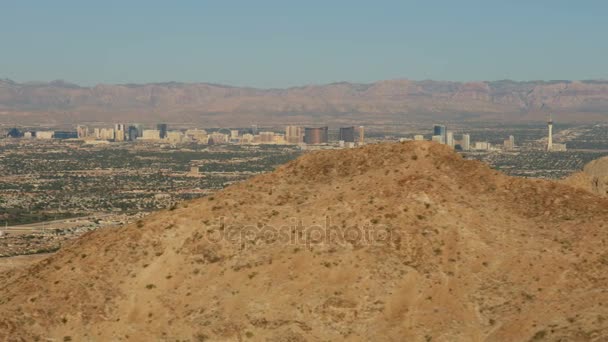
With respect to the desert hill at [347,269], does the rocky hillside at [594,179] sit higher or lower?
higher

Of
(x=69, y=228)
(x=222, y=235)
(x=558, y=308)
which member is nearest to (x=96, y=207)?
(x=69, y=228)

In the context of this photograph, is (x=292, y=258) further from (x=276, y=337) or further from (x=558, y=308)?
(x=558, y=308)

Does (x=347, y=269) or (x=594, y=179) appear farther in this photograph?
(x=594, y=179)

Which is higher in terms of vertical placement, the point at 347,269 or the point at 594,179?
the point at 594,179

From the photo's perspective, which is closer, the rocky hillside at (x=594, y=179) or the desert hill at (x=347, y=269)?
the desert hill at (x=347, y=269)
